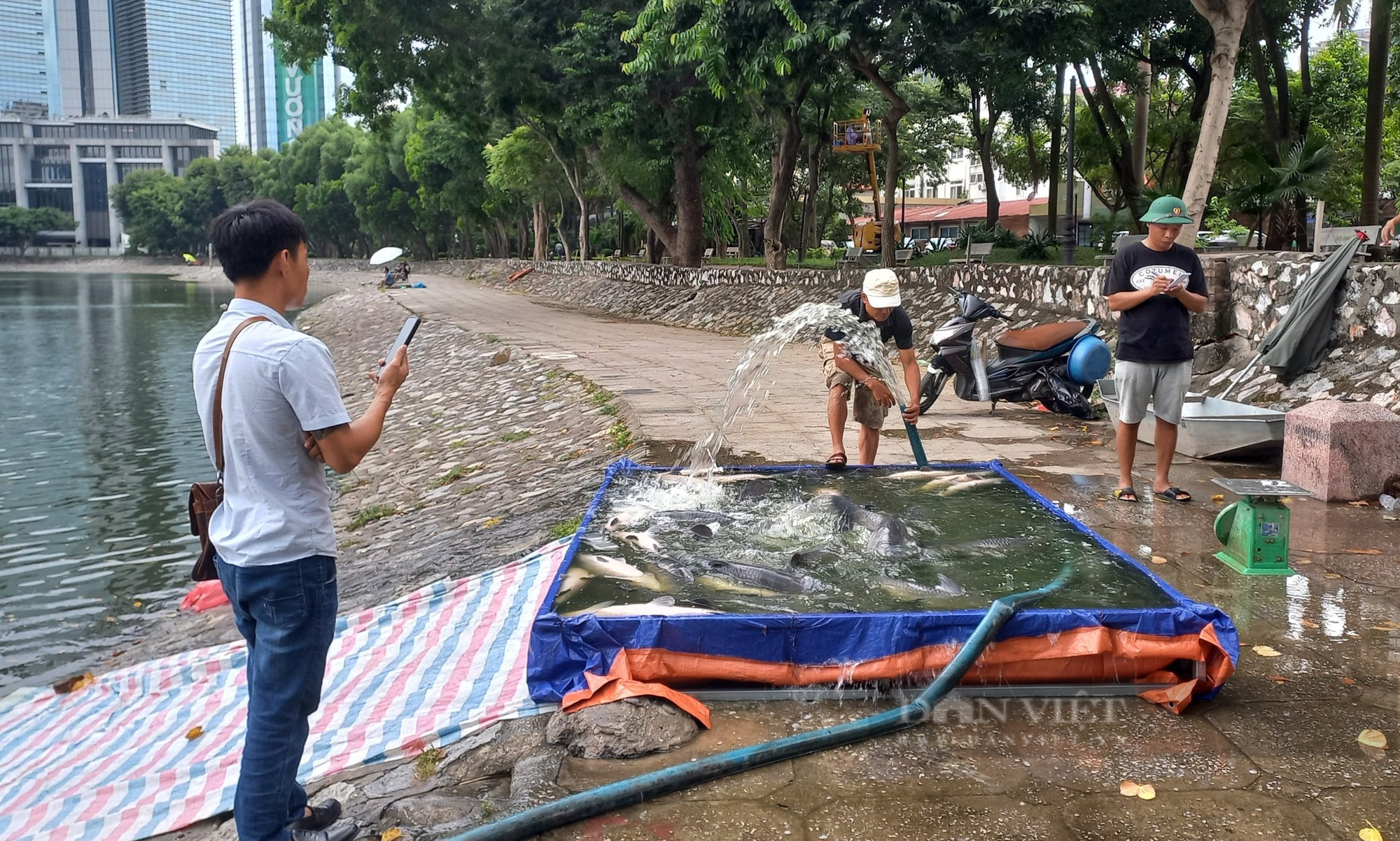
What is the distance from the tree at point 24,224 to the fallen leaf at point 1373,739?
133 meters

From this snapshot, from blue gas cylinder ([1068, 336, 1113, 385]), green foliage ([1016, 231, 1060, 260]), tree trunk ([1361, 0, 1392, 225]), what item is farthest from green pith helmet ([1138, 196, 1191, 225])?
green foliage ([1016, 231, 1060, 260])

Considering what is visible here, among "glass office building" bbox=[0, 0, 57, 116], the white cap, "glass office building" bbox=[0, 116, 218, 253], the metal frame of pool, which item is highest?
"glass office building" bbox=[0, 0, 57, 116]

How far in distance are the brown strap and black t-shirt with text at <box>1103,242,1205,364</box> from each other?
5105 millimetres

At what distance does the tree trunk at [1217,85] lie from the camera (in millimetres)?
11406

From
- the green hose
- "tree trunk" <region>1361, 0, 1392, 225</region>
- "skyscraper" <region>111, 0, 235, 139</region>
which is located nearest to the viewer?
the green hose

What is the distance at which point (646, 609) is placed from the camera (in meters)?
4.05

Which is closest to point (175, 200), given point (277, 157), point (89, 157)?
point (277, 157)

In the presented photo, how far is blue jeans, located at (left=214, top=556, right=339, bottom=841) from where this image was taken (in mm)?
3002

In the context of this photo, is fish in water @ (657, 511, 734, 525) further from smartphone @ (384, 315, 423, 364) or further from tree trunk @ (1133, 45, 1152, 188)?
tree trunk @ (1133, 45, 1152, 188)

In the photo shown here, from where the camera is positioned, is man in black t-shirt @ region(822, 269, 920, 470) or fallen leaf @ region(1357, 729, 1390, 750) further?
man in black t-shirt @ region(822, 269, 920, 470)

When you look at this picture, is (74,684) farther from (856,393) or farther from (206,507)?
(856,393)

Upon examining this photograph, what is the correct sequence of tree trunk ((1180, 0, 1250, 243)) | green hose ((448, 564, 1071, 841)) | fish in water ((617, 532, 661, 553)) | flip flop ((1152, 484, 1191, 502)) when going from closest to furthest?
green hose ((448, 564, 1071, 841)), fish in water ((617, 532, 661, 553)), flip flop ((1152, 484, 1191, 502)), tree trunk ((1180, 0, 1250, 243))

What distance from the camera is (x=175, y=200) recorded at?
98688 millimetres

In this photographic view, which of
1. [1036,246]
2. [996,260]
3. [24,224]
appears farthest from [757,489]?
[24,224]
